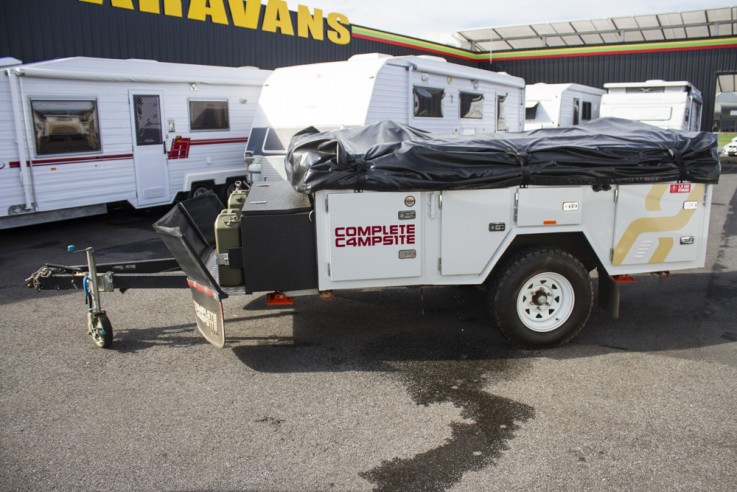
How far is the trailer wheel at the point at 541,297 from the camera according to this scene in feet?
17.2

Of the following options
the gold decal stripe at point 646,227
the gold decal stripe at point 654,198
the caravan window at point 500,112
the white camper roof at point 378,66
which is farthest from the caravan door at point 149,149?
the gold decal stripe at point 654,198

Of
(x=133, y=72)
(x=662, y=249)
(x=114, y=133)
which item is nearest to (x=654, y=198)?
(x=662, y=249)

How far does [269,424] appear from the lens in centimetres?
419

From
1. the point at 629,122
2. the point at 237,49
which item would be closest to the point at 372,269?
the point at 629,122

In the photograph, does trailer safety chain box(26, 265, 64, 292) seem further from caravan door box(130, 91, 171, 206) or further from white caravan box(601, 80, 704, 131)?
white caravan box(601, 80, 704, 131)

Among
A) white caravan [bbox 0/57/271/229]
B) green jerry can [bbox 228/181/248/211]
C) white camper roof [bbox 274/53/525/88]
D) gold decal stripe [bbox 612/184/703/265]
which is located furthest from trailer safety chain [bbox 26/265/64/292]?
white camper roof [bbox 274/53/525/88]

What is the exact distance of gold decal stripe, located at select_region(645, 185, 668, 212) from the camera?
5410 mm

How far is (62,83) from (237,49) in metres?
8.03

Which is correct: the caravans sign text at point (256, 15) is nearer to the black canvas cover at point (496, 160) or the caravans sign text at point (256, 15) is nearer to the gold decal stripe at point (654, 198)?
the black canvas cover at point (496, 160)

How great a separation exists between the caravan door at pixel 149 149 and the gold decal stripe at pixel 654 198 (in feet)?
28.4

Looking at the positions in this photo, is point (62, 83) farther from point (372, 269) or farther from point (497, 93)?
point (497, 93)

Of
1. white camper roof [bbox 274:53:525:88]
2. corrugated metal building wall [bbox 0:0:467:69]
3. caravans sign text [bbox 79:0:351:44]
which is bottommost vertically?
white camper roof [bbox 274:53:525:88]

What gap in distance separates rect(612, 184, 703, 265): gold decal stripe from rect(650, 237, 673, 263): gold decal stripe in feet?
0.29

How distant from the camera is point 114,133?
35.3ft
